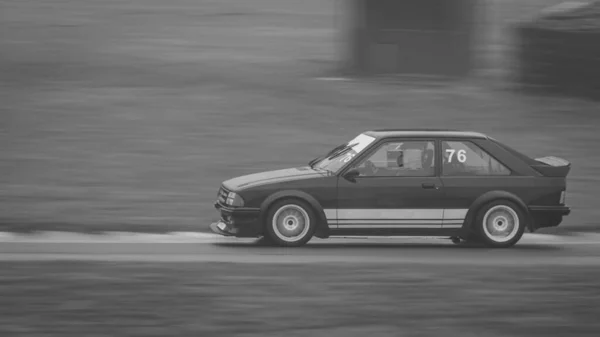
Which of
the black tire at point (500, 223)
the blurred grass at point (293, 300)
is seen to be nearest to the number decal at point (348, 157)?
the black tire at point (500, 223)

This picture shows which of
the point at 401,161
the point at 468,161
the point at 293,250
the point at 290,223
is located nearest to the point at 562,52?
the point at 468,161

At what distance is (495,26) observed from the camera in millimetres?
24031

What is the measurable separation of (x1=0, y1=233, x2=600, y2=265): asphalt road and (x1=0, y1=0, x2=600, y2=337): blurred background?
0.22 ft

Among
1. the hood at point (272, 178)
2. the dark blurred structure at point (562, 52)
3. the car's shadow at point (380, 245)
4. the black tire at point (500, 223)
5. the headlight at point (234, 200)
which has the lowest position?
the car's shadow at point (380, 245)

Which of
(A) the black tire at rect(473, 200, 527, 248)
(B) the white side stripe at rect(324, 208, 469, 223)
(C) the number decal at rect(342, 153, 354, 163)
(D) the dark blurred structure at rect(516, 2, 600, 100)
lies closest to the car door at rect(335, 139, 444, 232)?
(B) the white side stripe at rect(324, 208, 469, 223)

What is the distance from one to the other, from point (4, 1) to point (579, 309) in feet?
59.8

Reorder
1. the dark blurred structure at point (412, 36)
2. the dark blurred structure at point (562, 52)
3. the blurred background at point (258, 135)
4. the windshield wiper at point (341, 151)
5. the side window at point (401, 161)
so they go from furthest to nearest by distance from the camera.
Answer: the dark blurred structure at point (412, 36)
the dark blurred structure at point (562, 52)
the windshield wiper at point (341, 151)
the side window at point (401, 161)
the blurred background at point (258, 135)

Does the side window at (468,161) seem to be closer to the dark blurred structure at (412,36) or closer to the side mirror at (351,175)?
the side mirror at (351,175)

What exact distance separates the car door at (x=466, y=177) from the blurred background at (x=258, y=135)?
0.53 m

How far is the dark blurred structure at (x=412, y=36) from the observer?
19.4 meters

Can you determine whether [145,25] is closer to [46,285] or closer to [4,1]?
[4,1]

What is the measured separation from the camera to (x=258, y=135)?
1745cm

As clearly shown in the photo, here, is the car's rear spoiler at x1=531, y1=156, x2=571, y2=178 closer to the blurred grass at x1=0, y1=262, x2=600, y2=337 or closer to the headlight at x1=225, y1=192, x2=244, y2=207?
the blurred grass at x1=0, y1=262, x2=600, y2=337

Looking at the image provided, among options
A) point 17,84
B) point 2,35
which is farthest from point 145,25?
point 17,84
